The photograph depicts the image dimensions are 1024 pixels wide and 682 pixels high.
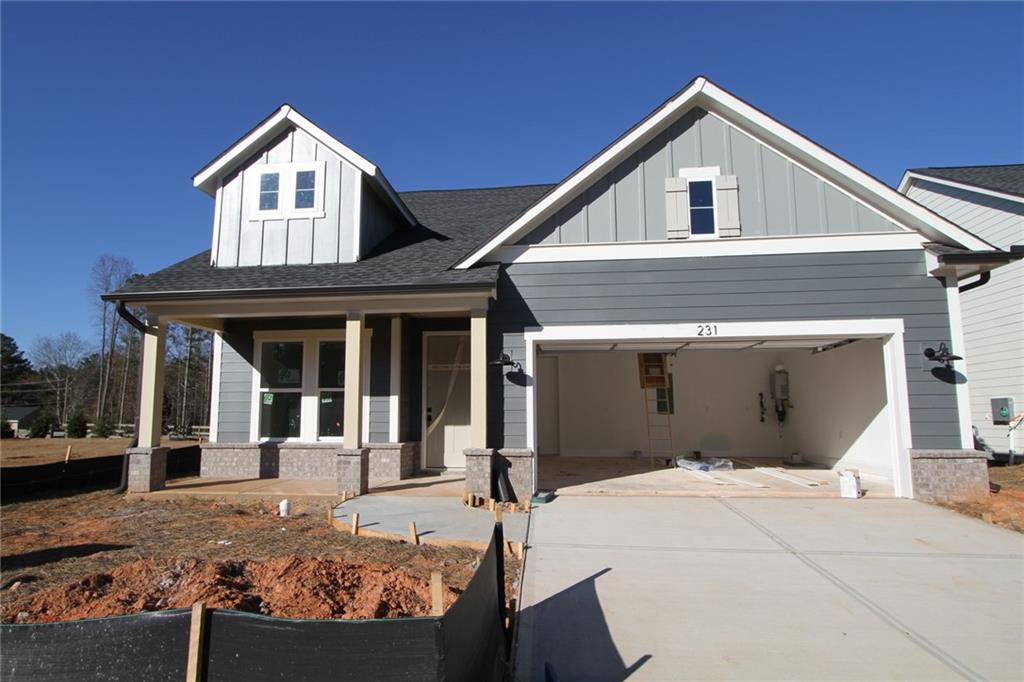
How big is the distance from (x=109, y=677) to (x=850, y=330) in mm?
9195

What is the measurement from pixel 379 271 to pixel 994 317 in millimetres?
13467

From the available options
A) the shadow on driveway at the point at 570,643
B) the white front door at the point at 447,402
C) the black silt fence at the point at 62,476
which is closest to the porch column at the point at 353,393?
the white front door at the point at 447,402

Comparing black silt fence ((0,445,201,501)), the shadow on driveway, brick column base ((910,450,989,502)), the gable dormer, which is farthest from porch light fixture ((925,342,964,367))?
black silt fence ((0,445,201,501))

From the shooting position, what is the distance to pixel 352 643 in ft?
7.36

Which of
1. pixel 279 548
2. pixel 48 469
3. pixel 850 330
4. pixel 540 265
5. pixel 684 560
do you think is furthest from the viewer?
pixel 48 469

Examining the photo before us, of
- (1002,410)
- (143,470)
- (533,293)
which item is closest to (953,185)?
(1002,410)

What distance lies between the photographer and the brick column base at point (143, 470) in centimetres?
891

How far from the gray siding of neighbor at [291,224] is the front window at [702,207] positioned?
19.2ft

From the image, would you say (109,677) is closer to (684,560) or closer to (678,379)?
(684,560)

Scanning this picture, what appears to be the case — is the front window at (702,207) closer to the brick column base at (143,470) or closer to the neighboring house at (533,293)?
the neighboring house at (533,293)

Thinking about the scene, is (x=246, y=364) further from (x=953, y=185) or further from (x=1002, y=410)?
(x=953, y=185)

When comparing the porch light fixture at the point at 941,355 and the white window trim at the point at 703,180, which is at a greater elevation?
the white window trim at the point at 703,180

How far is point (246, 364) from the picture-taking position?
10.9 meters

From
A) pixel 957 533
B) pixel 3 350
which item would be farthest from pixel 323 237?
pixel 3 350
